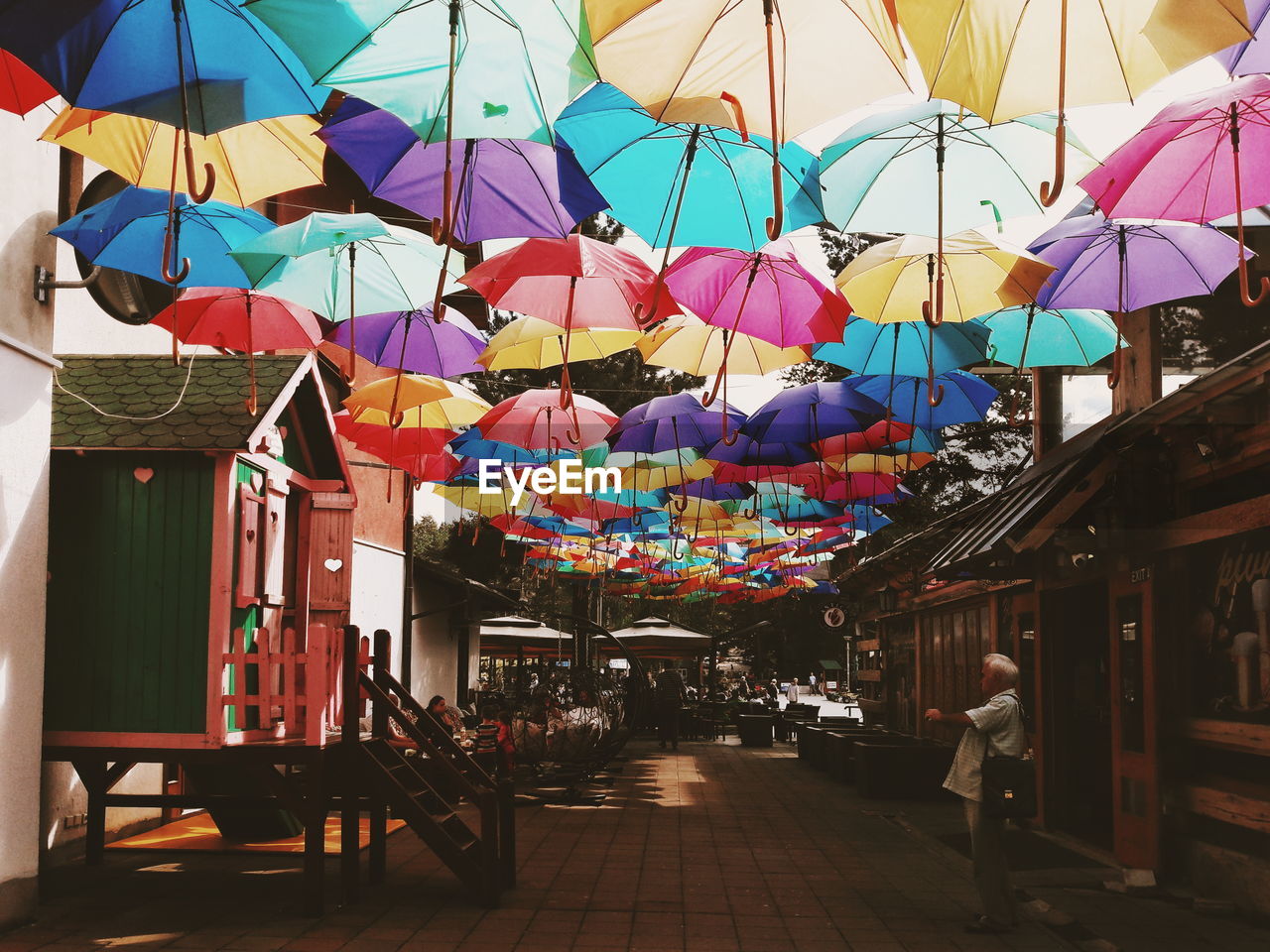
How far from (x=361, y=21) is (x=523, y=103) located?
0.93m

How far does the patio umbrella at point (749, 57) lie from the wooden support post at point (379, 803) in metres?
5.52

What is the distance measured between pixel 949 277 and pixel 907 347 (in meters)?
2.52

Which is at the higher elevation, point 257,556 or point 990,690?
point 257,556

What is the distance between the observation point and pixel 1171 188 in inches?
278

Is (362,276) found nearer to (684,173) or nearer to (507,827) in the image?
(684,173)

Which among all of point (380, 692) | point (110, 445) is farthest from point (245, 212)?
point (380, 692)

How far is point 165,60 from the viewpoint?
6.45 m

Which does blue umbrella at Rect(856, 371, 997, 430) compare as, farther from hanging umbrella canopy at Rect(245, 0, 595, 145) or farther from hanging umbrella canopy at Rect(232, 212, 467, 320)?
hanging umbrella canopy at Rect(245, 0, 595, 145)

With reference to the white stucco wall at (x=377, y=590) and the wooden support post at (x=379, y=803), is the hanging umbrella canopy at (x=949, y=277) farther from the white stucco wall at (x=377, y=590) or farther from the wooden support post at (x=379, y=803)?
the white stucco wall at (x=377, y=590)

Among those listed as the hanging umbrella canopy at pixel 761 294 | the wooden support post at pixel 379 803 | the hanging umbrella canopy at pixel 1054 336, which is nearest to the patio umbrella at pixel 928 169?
the hanging umbrella canopy at pixel 761 294

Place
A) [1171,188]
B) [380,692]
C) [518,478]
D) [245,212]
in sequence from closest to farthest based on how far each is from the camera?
[1171,188], [245,212], [380,692], [518,478]

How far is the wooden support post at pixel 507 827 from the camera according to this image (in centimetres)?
972

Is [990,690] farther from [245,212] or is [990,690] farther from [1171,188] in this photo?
[245,212]

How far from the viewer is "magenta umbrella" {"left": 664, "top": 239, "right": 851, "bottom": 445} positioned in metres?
9.40
